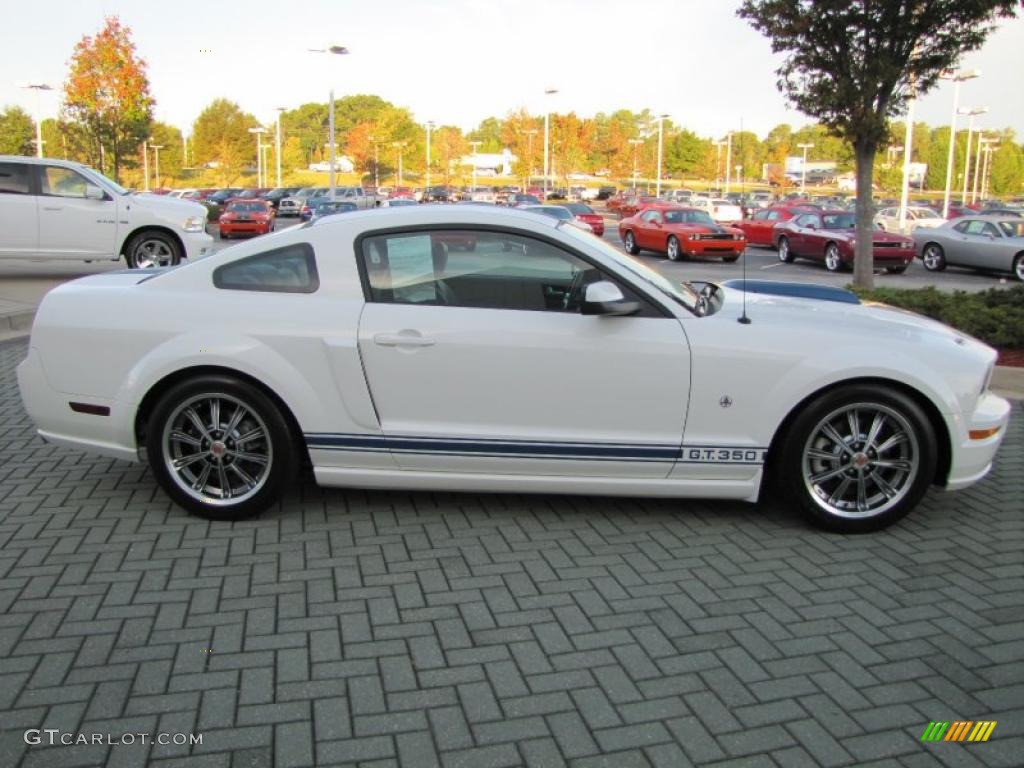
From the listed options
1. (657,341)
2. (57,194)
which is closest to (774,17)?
(657,341)

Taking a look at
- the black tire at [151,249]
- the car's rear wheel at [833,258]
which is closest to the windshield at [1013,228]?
the car's rear wheel at [833,258]

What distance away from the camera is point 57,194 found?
1427cm

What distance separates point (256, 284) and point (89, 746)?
248cm

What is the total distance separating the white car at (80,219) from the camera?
14.1m

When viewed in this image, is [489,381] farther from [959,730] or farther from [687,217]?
[687,217]

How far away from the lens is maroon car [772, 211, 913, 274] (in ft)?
73.9

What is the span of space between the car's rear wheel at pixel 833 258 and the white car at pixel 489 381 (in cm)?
1968

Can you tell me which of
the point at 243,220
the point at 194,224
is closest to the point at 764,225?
the point at 243,220

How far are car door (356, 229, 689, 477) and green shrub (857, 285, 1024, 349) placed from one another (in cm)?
590

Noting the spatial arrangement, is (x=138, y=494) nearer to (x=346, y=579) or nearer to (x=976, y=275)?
(x=346, y=579)

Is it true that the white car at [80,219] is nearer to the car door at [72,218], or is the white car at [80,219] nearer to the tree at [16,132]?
the car door at [72,218]

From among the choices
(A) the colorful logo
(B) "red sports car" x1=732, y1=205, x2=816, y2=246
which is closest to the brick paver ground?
(A) the colorful logo

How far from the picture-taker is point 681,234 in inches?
998

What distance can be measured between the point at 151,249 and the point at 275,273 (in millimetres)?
11234
